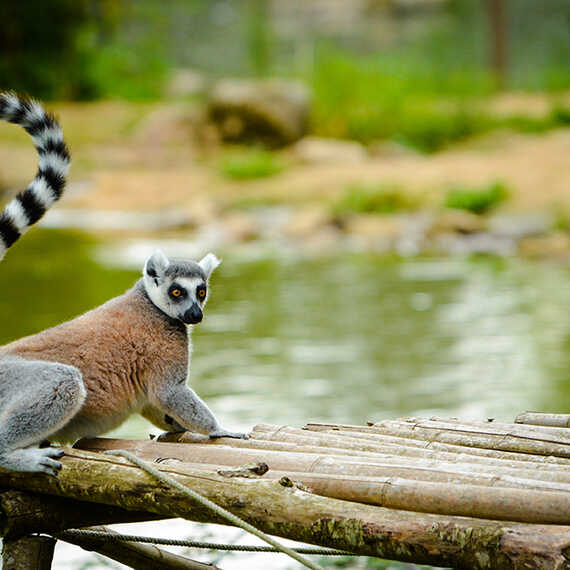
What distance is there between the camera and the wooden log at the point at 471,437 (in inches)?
111

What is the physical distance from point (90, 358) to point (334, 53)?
17.3 metres

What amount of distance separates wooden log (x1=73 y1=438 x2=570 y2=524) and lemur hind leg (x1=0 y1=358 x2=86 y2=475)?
0.94ft

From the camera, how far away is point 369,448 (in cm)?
285

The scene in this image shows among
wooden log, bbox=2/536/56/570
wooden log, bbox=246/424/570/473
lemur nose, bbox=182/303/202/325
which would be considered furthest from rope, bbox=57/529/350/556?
lemur nose, bbox=182/303/202/325

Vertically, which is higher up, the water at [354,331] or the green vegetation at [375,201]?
the green vegetation at [375,201]

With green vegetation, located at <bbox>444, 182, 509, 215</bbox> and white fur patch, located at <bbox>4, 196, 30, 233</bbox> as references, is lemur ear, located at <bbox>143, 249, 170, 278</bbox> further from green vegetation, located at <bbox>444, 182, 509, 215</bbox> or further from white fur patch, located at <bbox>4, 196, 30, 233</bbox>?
green vegetation, located at <bbox>444, 182, 509, 215</bbox>

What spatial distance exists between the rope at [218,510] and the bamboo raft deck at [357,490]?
0.10 ft

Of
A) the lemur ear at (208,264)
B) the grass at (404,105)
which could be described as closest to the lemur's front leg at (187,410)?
the lemur ear at (208,264)

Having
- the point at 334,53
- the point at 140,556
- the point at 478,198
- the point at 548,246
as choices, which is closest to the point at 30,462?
the point at 140,556

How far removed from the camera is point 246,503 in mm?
2332

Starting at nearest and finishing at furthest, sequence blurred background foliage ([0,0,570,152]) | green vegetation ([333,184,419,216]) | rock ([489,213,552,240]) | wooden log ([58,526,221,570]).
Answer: wooden log ([58,526,221,570]) → rock ([489,213,552,240]) → green vegetation ([333,184,419,216]) → blurred background foliage ([0,0,570,152])

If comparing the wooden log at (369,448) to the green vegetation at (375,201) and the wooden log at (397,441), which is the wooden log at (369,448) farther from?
the green vegetation at (375,201)

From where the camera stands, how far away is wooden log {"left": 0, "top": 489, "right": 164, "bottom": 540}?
8.76 feet

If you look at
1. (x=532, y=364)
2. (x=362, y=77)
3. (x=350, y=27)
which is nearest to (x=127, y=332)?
(x=532, y=364)
